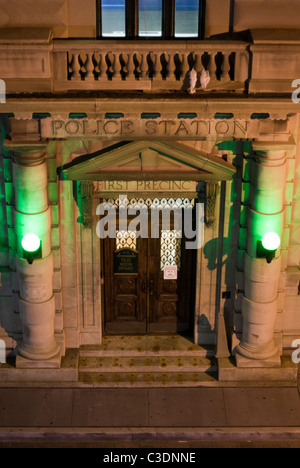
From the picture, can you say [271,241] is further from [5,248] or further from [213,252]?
[5,248]

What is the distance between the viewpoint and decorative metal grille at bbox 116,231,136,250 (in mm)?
19984

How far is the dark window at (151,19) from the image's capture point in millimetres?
17375

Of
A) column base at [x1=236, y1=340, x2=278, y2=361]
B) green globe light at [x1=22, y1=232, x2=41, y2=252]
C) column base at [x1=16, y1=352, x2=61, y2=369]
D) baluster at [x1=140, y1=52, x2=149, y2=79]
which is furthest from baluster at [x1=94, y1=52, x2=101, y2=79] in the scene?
column base at [x1=236, y1=340, x2=278, y2=361]

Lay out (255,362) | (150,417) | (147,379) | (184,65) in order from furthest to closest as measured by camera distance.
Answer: (147,379)
(255,362)
(150,417)
(184,65)

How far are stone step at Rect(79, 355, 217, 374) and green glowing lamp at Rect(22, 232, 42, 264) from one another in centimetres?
344

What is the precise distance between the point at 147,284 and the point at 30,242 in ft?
11.8

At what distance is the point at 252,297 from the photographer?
63.5 ft

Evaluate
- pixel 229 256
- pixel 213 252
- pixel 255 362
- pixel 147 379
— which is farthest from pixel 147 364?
pixel 229 256

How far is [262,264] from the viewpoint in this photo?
62.0ft

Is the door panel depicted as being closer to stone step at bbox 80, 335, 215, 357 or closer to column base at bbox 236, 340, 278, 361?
stone step at bbox 80, 335, 215, 357

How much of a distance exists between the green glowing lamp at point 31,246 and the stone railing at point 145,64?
3.44m

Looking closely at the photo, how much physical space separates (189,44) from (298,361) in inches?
338

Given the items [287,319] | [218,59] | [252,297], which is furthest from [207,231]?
[218,59]
